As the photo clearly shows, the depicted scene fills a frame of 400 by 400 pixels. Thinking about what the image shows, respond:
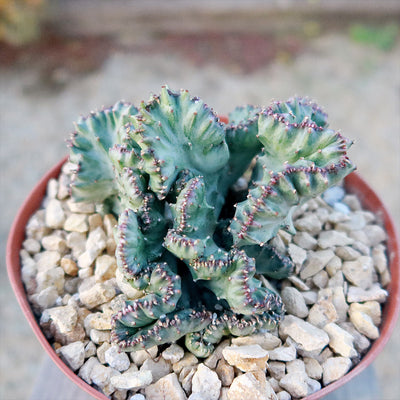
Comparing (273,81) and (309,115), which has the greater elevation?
(273,81)

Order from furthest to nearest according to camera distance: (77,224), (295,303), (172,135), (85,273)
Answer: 1. (77,224)
2. (85,273)
3. (295,303)
4. (172,135)

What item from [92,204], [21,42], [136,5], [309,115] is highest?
[136,5]

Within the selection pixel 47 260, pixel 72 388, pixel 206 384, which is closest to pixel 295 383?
pixel 206 384

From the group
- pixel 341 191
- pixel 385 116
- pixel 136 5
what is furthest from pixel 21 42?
pixel 341 191

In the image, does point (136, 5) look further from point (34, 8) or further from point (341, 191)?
point (341, 191)

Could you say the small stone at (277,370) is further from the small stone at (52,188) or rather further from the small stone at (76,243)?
the small stone at (52,188)

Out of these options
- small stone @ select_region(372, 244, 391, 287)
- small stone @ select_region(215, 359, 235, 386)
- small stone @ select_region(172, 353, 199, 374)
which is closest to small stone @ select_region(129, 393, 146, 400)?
small stone @ select_region(172, 353, 199, 374)

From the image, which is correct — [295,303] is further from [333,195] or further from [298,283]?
[333,195]
